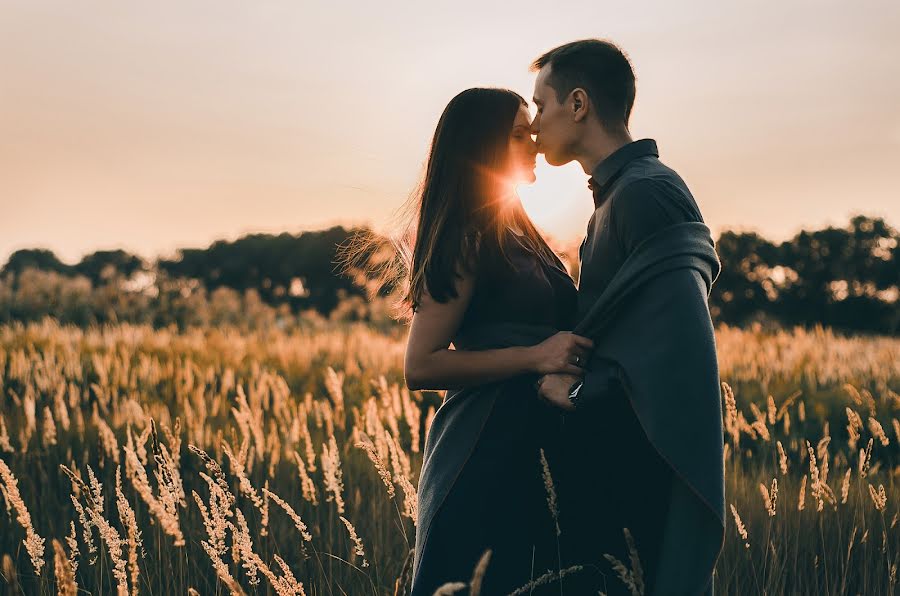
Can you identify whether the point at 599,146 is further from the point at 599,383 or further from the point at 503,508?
the point at 503,508

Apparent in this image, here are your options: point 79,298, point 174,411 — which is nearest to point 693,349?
point 174,411

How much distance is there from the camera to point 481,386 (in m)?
2.41

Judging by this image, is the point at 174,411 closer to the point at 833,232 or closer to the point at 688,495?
the point at 688,495

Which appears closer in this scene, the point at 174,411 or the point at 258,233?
the point at 174,411

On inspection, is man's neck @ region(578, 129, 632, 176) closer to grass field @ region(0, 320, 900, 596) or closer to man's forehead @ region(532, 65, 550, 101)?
man's forehead @ region(532, 65, 550, 101)

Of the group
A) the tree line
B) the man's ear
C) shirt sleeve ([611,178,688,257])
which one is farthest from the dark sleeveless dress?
the tree line

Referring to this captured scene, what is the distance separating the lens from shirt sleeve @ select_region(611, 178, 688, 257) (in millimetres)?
2131

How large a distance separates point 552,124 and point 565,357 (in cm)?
79

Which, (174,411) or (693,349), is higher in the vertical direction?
(693,349)

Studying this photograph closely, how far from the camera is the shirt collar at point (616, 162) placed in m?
2.37

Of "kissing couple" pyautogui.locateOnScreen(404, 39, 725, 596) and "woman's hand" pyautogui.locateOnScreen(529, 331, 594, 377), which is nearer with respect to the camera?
"kissing couple" pyautogui.locateOnScreen(404, 39, 725, 596)

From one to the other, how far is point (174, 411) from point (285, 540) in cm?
222

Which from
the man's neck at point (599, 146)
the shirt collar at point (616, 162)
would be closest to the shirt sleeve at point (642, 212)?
the shirt collar at point (616, 162)

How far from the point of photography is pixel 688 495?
2.08m
